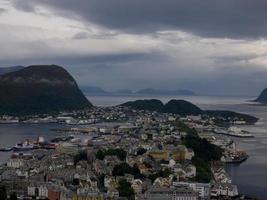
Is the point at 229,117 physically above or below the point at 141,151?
above

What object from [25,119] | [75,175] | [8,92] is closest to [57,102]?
[8,92]

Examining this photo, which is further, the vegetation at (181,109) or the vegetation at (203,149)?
the vegetation at (181,109)

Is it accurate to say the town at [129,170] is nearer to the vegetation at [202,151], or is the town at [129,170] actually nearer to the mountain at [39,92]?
the vegetation at [202,151]

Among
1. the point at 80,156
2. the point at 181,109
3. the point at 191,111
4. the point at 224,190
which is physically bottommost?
the point at 224,190

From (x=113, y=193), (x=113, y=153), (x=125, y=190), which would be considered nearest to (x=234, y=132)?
(x=113, y=153)

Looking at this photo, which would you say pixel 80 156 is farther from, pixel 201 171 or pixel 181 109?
pixel 181 109

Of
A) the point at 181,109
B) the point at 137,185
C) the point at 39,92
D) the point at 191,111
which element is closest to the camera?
the point at 137,185

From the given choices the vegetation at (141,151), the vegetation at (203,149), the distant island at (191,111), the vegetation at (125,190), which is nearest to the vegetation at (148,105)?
the distant island at (191,111)
